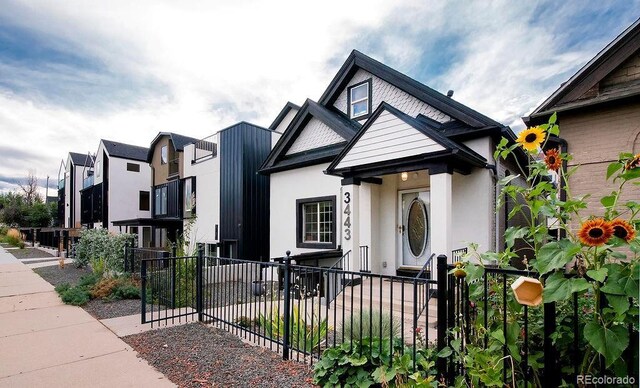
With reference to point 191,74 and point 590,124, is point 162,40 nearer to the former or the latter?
point 191,74

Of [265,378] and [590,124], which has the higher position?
[590,124]

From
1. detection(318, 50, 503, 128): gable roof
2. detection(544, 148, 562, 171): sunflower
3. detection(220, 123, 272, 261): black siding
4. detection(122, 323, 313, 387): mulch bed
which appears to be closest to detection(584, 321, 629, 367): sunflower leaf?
detection(544, 148, 562, 171): sunflower

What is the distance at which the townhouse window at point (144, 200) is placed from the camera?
25.1 meters

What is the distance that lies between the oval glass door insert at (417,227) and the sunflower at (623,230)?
6.57 meters

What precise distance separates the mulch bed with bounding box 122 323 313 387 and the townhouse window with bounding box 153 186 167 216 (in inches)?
635

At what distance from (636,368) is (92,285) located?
9228 millimetres

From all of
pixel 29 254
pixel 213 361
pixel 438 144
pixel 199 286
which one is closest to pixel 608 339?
pixel 213 361

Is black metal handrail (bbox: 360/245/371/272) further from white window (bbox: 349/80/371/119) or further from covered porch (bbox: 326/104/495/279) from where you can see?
white window (bbox: 349/80/371/119)

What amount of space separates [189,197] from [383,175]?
11690mm

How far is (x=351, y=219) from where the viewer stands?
8109 mm

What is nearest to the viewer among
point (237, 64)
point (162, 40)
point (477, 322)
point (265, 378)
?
point (477, 322)

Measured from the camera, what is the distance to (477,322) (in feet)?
7.76

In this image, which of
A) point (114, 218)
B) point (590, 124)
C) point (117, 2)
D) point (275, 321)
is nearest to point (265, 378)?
point (275, 321)

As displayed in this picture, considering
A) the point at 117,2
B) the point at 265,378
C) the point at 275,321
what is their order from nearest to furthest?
the point at 265,378 → the point at 275,321 → the point at 117,2
